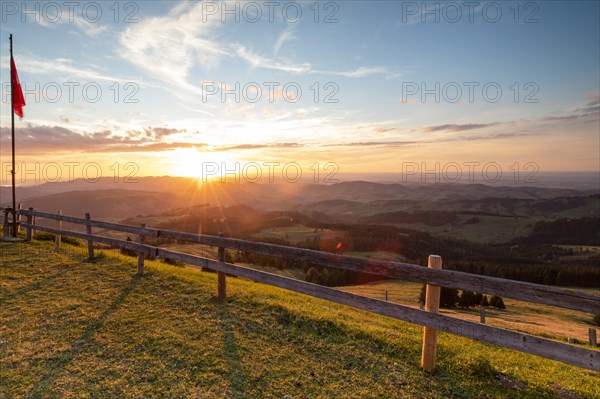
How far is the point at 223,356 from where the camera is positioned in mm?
6504

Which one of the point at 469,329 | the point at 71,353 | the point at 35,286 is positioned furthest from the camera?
the point at 35,286

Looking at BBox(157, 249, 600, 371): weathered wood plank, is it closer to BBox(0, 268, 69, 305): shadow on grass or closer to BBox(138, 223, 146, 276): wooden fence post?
BBox(138, 223, 146, 276): wooden fence post

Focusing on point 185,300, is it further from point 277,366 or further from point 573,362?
point 573,362

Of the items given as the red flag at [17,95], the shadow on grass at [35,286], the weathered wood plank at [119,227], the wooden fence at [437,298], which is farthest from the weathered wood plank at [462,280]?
the red flag at [17,95]

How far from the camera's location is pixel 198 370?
6.08 meters

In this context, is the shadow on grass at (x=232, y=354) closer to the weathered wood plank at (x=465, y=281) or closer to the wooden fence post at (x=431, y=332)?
the weathered wood plank at (x=465, y=281)

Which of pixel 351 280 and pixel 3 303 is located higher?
pixel 3 303

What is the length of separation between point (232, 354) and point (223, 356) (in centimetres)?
19

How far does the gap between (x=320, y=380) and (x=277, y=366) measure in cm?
91

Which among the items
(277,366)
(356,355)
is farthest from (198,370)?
(356,355)

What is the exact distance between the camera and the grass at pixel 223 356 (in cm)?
559

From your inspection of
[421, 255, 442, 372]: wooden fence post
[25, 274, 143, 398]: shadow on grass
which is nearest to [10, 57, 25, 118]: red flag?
[25, 274, 143, 398]: shadow on grass

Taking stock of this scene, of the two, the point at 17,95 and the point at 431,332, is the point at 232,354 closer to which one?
the point at 431,332

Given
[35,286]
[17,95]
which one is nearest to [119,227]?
[35,286]
